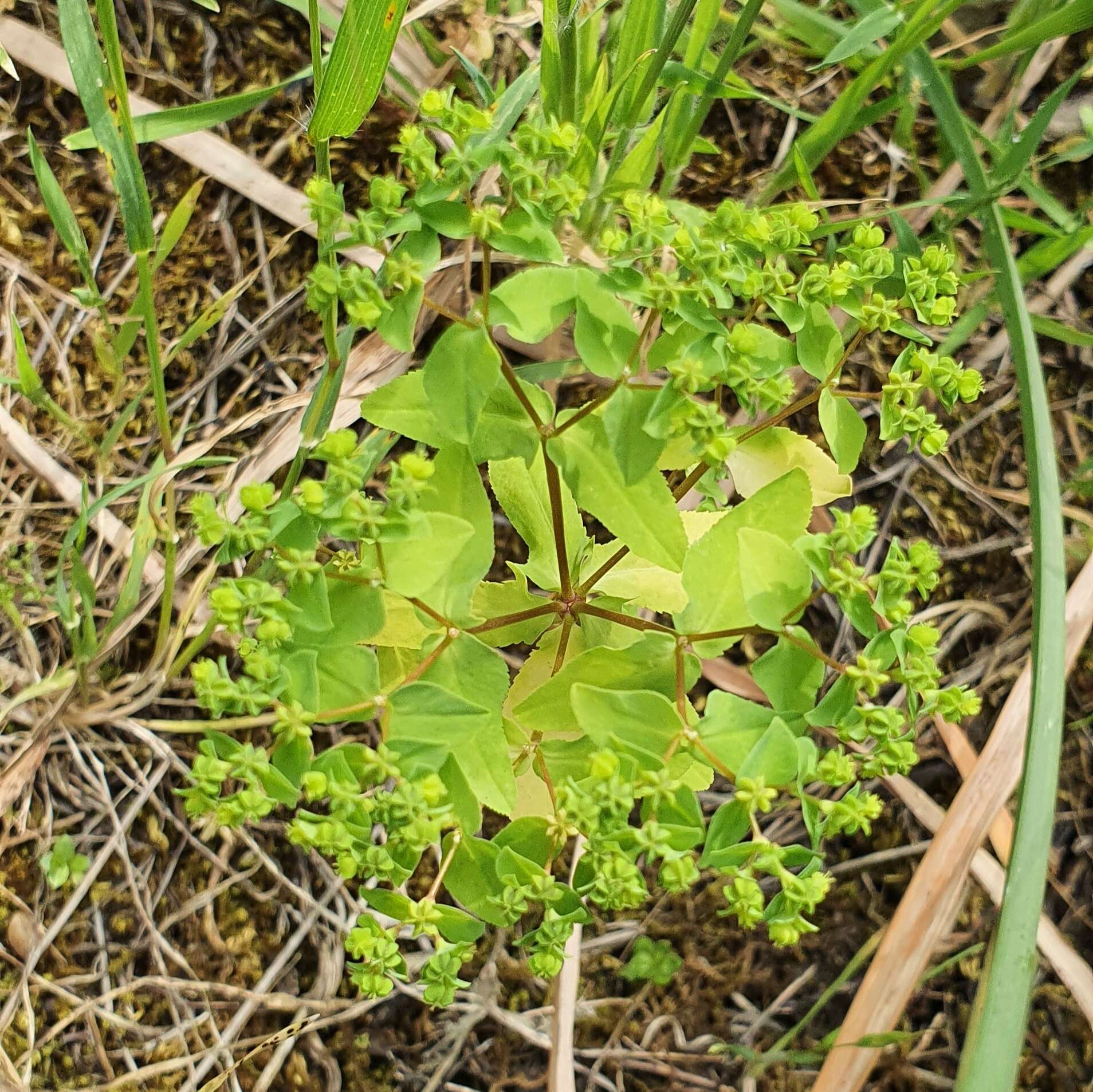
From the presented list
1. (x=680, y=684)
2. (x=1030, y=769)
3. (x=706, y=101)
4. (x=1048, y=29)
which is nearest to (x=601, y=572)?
(x=680, y=684)

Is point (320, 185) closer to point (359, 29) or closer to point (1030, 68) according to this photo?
point (359, 29)

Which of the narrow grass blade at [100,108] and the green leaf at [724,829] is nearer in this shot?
the green leaf at [724,829]

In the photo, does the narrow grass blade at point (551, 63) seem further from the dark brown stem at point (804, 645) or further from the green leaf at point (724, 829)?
the green leaf at point (724, 829)

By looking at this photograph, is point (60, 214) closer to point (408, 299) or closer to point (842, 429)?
point (408, 299)

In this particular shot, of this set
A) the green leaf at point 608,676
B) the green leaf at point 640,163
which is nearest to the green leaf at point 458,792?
the green leaf at point 608,676

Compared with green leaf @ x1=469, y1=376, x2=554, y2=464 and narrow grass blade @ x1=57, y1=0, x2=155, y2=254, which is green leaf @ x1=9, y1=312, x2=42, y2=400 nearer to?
narrow grass blade @ x1=57, y1=0, x2=155, y2=254
